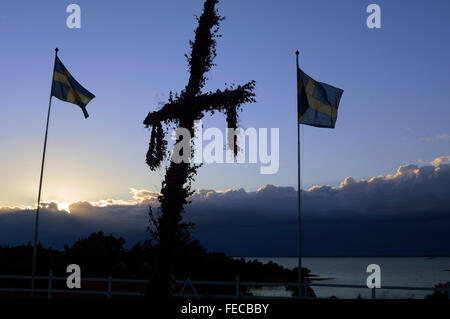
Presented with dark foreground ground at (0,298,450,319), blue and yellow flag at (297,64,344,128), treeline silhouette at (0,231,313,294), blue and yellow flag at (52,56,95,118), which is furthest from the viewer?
treeline silhouette at (0,231,313,294)

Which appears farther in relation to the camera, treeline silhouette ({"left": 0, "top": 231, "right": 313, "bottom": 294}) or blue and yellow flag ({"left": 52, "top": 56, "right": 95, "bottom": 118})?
treeline silhouette ({"left": 0, "top": 231, "right": 313, "bottom": 294})

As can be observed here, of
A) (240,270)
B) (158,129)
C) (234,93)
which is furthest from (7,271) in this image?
(240,270)

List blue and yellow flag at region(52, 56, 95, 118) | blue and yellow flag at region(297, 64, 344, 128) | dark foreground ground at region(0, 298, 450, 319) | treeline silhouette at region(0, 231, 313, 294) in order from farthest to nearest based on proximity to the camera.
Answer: treeline silhouette at region(0, 231, 313, 294) → blue and yellow flag at region(52, 56, 95, 118) → blue and yellow flag at region(297, 64, 344, 128) → dark foreground ground at region(0, 298, 450, 319)

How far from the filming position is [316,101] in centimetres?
1825

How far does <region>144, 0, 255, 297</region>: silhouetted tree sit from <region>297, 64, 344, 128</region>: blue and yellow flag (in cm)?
458

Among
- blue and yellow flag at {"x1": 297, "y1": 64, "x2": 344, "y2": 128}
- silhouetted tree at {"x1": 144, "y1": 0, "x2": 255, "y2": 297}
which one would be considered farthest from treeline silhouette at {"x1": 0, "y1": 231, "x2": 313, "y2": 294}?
blue and yellow flag at {"x1": 297, "y1": 64, "x2": 344, "y2": 128}

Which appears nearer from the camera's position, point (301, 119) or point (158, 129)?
point (158, 129)

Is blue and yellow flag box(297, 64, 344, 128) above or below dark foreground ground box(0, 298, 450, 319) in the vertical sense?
above

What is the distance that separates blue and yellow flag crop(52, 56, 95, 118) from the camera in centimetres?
1925

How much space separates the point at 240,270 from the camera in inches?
3563

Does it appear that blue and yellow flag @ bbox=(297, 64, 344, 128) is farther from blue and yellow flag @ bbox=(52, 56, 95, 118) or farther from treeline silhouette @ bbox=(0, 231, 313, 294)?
blue and yellow flag @ bbox=(52, 56, 95, 118)

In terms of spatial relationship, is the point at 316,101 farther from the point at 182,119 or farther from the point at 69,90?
the point at 69,90
